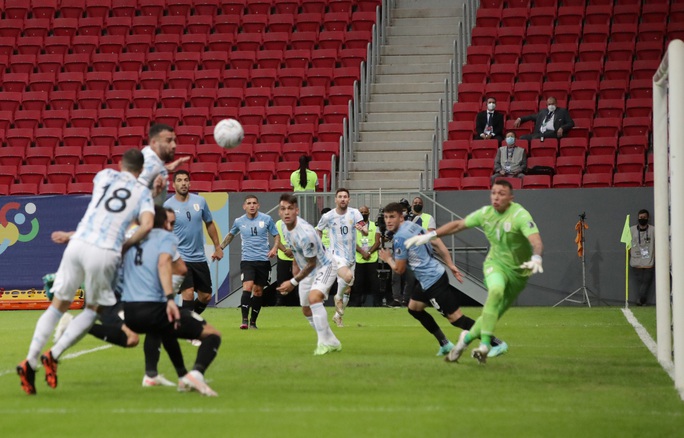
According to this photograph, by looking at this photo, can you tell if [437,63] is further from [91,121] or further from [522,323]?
[522,323]

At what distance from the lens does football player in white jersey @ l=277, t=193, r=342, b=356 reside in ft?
40.0

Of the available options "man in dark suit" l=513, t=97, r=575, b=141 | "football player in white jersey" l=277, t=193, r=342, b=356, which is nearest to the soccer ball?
"football player in white jersey" l=277, t=193, r=342, b=356

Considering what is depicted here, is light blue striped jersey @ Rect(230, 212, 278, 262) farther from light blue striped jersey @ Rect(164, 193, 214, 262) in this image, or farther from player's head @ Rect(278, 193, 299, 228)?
player's head @ Rect(278, 193, 299, 228)

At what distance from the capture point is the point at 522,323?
1755 cm

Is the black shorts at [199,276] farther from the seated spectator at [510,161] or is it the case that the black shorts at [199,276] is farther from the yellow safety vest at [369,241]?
the seated spectator at [510,161]

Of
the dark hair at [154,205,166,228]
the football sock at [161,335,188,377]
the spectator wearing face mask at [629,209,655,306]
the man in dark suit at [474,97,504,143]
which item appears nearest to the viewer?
the football sock at [161,335,188,377]

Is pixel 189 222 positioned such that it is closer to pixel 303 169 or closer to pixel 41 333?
pixel 41 333

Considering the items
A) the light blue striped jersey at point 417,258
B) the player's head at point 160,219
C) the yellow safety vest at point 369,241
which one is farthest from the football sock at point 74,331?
the yellow safety vest at point 369,241

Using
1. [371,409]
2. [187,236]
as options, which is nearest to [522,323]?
[187,236]

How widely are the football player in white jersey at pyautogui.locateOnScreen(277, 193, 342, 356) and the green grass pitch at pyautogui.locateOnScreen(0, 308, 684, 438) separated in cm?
29

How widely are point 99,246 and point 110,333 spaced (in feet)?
4.00

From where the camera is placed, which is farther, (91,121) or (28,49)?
(28,49)

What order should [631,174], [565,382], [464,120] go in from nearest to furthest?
[565,382]
[631,174]
[464,120]

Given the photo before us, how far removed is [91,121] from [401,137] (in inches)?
302
